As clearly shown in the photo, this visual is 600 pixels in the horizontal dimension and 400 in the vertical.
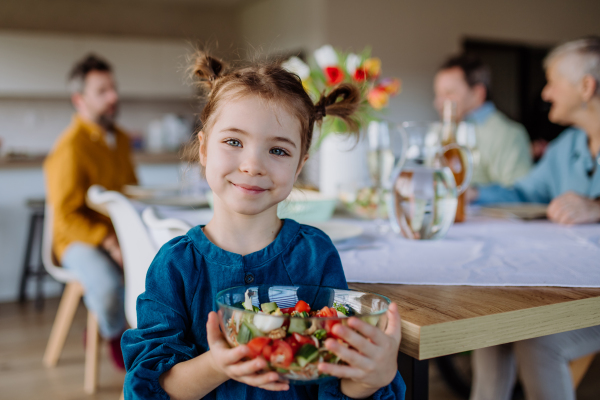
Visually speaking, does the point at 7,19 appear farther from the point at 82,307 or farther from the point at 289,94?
the point at 289,94

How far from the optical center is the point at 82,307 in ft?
11.4

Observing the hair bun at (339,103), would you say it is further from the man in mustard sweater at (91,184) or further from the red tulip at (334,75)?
the man in mustard sweater at (91,184)

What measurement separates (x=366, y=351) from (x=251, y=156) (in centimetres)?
28

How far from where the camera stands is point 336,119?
1.40 meters

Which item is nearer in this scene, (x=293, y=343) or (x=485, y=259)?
(x=293, y=343)

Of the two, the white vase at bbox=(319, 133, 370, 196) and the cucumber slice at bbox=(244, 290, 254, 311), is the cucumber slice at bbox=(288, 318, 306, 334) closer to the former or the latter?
the cucumber slice at bbox=(244, 290, 254, 311)

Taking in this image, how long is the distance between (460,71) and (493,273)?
2191 millimetres

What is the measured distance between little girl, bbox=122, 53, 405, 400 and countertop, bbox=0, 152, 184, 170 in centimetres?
270

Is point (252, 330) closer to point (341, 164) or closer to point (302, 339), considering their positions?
point (302, 339)

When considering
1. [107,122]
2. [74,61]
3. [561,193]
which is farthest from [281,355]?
[74,61]

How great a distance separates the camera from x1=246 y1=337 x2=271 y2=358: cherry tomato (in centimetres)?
49

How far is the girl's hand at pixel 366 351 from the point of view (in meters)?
0.48

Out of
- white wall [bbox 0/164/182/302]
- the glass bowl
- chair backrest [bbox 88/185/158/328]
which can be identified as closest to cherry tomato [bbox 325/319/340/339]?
the glass bowl

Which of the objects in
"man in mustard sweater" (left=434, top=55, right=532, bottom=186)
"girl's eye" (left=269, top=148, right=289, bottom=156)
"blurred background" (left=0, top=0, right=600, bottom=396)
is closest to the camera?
"girl's eye" (left=269, top=148, right=289, bottom=156)
